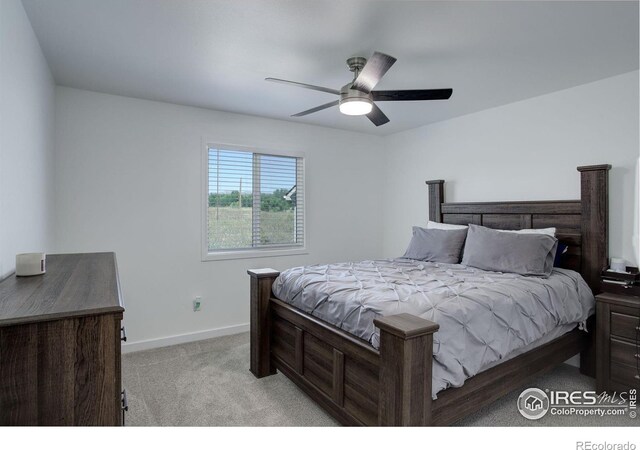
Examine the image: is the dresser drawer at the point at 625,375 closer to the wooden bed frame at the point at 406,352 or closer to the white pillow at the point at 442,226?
the wooden bed frame at the point at 406,352

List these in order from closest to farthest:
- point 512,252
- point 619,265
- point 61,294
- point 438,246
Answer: point 61,294 < point 619,265 < point 512,252 < point 438,246

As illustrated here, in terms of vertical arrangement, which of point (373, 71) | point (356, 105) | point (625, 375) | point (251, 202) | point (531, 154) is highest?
point (373, 71)

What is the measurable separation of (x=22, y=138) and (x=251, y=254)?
238 centimetres

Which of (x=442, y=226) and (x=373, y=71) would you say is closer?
(x=373, y=71)

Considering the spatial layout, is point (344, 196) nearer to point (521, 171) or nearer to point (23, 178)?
point (521, 171)

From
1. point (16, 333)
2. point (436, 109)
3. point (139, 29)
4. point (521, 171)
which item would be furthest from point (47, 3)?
point (521, 171)

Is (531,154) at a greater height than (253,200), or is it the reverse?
(531,154)

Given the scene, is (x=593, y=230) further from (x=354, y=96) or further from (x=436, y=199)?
(x=354, y=96)

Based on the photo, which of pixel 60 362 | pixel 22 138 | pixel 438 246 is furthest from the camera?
pixel 438 246

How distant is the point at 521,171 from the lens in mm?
3461

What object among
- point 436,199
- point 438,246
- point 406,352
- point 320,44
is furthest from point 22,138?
point 436,199

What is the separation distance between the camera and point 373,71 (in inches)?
82.8

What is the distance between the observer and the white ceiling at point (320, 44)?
6.27ft

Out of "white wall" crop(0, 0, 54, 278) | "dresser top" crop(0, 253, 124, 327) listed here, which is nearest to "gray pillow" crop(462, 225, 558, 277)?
"dresser top" crop(0, 253, 124, 327)
